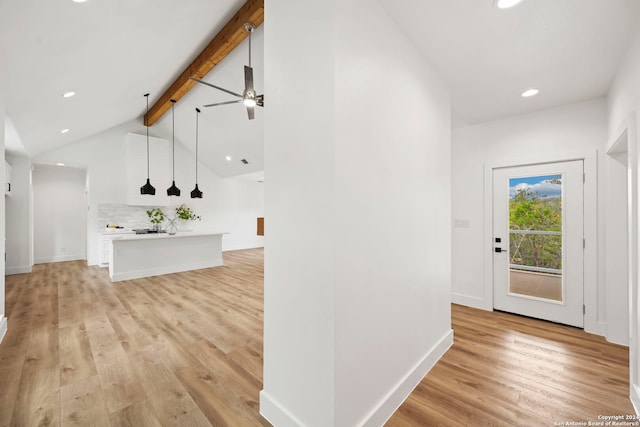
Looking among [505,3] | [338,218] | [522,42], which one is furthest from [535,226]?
[338,218]

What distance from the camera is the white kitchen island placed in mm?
5207

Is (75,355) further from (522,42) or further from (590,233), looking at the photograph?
(590,233)

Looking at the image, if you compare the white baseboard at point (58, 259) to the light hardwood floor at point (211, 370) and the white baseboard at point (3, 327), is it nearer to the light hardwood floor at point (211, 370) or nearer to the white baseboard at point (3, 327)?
the light hardwood floor at point (211, 370)

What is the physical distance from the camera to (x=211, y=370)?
7.25 feet

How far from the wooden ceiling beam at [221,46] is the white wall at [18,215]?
3.40 m

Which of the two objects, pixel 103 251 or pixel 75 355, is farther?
pixel 103 251

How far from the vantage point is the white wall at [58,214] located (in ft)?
22.8

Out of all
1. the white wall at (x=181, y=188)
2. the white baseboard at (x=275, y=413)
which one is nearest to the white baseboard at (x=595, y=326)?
the white baseboard at (x=275, y=413)

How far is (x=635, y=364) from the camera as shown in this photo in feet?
5.92

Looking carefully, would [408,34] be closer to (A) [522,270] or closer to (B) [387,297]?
(B) [387,297]

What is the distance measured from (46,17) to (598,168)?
522 cm

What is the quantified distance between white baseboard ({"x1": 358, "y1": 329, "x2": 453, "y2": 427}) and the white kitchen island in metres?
5.43

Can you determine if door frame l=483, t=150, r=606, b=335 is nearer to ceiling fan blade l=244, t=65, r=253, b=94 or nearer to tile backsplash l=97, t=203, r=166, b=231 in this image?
ceiling fan blade l=244, t=65, r=253, b=94

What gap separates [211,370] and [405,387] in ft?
5.04
